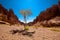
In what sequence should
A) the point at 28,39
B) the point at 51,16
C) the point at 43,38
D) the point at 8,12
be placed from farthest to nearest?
the point at 8,12
the point at 51,16
the point at 43,38
the point at 28,39

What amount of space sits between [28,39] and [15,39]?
1.99m

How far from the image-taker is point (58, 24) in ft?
157

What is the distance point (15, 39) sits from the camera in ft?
47.0

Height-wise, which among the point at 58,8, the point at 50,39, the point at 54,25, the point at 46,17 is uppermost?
the point at 58,8

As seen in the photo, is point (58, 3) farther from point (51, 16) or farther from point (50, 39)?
point (50, 39)

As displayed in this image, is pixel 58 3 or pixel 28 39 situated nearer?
pixel 28 39

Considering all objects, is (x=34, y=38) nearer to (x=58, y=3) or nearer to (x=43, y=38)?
(x=43, y=38)

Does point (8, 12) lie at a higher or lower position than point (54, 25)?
higher

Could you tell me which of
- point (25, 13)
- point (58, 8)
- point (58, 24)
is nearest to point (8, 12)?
point (58, 8)

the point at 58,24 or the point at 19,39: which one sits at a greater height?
the point at 58,24

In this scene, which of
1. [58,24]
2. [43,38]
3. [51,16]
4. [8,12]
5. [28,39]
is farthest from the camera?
[8,12]

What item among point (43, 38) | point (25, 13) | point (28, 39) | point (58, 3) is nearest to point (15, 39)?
point (28, 39)

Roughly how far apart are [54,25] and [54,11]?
66.9 ft

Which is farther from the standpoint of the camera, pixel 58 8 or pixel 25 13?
pixel 58 8
